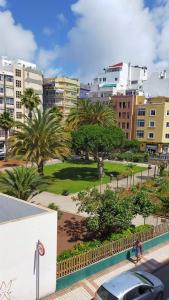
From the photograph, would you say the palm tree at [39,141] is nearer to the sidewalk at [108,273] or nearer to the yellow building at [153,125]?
the sidewalk at [108,273]

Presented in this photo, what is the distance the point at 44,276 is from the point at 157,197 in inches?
822

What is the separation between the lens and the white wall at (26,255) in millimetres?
12688

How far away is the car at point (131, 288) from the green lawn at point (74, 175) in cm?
1926

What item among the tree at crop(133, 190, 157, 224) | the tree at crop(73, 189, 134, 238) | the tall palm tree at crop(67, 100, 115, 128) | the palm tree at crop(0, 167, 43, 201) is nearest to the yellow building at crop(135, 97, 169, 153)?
the tall palm tree at crop(67, 100, 115, 128)

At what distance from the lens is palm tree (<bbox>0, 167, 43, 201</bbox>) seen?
22.2m

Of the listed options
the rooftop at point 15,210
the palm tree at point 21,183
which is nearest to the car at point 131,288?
the rooftop at point 15,210

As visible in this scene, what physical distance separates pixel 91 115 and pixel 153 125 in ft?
72.9

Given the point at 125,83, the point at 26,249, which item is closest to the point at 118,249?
the point at 26,249

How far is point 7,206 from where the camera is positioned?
49.6ft

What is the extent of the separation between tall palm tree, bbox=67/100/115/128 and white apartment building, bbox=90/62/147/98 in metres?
45.8

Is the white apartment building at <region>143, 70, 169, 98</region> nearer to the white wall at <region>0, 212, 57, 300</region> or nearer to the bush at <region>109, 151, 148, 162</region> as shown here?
the bush at <region>109, 151, 148, 162</region>

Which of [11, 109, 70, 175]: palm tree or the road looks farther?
[11, 109, 70, 175]: palm tree

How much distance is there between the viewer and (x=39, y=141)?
34.1 meters

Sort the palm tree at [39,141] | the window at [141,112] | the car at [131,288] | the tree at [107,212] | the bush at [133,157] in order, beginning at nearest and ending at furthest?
the car at [131,288] < the tree at [107,212] < the palm tree at [39,141] < the bush at [133,157] < the window at [141,112]
